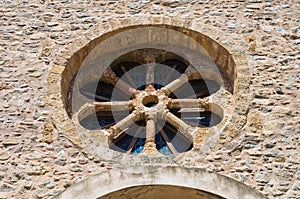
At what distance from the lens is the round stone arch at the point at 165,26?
311 inches

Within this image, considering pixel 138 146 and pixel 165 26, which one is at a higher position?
pixel 165 26

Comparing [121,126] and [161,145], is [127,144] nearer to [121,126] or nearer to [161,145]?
[121,126]

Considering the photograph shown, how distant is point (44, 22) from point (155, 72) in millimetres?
A: 1304

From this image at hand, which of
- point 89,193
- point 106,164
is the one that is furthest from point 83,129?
point 89,193

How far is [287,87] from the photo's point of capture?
8.18 metres

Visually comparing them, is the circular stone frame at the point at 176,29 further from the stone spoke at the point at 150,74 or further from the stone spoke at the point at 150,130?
the stone spoke at the point at 150,130

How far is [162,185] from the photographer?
6984mm

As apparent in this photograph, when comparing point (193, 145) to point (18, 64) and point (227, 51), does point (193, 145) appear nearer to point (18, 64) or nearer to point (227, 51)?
point (227, 51)

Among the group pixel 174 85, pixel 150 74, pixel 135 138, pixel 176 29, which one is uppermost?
pixel 176 29

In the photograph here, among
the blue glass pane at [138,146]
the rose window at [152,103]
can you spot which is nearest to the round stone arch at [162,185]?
the rose window at [152,103]

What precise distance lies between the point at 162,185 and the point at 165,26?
2597mm

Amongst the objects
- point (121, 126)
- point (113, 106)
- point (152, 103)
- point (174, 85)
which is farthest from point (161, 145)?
point (174, 85)

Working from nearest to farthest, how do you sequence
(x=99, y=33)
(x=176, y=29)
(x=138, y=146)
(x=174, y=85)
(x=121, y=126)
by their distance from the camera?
1. (x=138, y=146)
2. (x=121, y=126)
3. (x=174, y=85)
4. (x=99, y=33)
5. (x=176, y=29)

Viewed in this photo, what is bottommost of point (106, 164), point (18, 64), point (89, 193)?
point (89, 193)
